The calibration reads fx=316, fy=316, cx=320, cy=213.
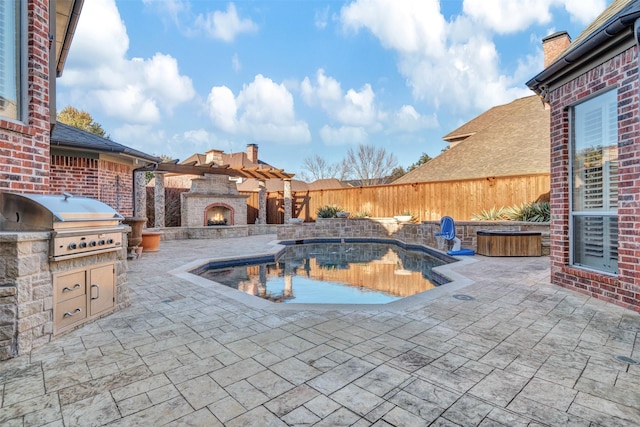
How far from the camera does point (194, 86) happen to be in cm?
2014

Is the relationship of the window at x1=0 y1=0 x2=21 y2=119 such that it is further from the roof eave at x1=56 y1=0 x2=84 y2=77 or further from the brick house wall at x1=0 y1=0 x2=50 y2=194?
the roof eave at x1=56 y1=0 x2=84 y2=77

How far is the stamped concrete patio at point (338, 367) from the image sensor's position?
1860mm

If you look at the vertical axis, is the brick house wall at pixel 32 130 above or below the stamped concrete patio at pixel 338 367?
above

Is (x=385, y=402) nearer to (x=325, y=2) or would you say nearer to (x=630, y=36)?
(x=630, y=36)

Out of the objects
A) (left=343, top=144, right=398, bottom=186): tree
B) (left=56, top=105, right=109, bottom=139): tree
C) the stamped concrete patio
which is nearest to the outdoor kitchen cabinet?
the stamped concrete patio

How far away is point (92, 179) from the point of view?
23.9 ft

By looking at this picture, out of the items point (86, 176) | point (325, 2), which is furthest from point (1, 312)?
point (325, 2)

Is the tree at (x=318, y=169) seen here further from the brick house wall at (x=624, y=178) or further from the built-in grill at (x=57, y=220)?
the built-in grill at (x=57, y=220)

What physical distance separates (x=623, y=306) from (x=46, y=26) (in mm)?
7575

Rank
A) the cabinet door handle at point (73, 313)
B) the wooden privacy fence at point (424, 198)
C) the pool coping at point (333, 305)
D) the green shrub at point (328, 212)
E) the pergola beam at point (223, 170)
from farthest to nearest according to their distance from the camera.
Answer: the green shrub at point (328, 212)
the pergola beam at point (223, 170)
the wooden privacy fence at point (424, 198)
the pool coping at point (333, 305)
the cabinet door handle at point (73, 313)

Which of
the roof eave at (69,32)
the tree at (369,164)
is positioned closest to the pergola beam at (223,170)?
the roof eave at (69,32)

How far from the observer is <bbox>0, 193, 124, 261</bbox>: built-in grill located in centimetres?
296

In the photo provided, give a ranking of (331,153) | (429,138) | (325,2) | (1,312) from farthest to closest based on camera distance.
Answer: (331,153) < (429,138) < (325,2) < (1,312)

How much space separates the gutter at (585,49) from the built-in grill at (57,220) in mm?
6069
